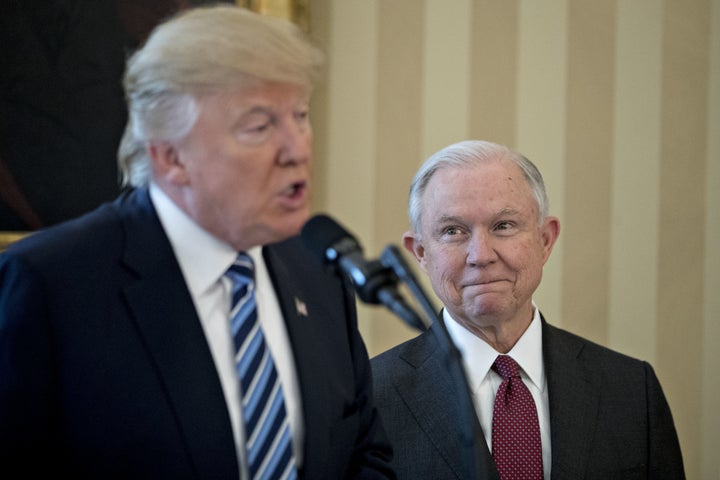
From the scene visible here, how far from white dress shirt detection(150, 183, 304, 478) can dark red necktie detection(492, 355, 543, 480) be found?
0.74m

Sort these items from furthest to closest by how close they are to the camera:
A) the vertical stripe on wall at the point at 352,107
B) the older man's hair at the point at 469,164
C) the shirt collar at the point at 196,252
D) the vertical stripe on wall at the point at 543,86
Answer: the vertical stripe on wall at the point at 543,86, the vertical stripe on wall at the point at 352,107, the older man's hair at the point at 469,164, the shirt collar at the point at 196,252

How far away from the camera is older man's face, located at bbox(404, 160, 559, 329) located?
2205mm

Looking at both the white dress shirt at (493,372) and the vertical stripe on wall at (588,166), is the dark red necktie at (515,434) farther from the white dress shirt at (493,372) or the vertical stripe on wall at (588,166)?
the vertical stripe on wall at (588,166)

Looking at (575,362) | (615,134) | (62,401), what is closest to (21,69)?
(62,401)

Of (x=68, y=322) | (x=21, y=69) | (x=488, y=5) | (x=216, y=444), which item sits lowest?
(x=216, y=444)

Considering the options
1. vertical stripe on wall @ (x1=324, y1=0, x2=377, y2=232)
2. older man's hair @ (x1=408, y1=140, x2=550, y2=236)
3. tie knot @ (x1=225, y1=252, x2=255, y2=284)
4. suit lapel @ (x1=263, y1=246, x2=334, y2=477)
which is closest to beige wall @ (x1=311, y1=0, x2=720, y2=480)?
vertical stripe on wall @ (x1=324, y1=0, x2=377, y2=232)

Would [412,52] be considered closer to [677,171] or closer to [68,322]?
[677,171]

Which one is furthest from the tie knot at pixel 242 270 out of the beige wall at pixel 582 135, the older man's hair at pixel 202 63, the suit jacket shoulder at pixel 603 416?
the beige wall at pixel 582 135

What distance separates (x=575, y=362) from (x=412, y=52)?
134cm

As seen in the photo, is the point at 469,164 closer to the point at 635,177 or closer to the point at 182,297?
the point at 182,297

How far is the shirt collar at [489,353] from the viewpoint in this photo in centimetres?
222

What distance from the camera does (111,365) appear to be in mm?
1381

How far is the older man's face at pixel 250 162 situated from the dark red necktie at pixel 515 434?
0.92m

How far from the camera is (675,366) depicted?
334cm
